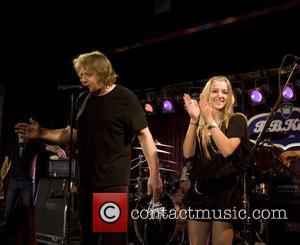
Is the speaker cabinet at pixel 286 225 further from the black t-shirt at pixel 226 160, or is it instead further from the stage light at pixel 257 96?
the stage light at pixel 257 96

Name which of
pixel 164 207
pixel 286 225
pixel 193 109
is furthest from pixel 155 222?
pixel 193 109

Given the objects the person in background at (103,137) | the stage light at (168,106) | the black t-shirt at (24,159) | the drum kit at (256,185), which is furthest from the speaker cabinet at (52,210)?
the stage light at (168,106)

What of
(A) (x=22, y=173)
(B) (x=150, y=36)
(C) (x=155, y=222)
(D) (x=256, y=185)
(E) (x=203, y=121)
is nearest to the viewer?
(E) (x=203, y=121)

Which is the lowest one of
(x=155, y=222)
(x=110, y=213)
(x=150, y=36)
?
(x=155, y=222)

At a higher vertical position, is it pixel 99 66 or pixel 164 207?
pixel 99 66

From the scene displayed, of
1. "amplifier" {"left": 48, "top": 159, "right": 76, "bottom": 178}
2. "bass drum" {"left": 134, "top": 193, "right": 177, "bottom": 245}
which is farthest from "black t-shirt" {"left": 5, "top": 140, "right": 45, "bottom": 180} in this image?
"bass drum" {"left": 134, "top": 193, "right": 177, "bottom": 245}

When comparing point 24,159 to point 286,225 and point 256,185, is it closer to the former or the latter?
point 256,185

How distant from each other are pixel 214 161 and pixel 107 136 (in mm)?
737

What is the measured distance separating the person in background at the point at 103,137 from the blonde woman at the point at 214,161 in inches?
11.4

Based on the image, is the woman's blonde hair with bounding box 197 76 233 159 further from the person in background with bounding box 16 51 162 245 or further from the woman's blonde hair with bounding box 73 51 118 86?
the woman's blonde hair with bounding box 73 51 118 86

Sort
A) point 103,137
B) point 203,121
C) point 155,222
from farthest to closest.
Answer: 1. point 155,222
2. point 203,121
3. point 103,137

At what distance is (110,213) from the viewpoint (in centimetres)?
249

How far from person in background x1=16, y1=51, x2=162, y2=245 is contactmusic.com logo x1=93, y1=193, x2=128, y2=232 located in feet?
0.16

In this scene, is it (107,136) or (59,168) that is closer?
(107,136)
